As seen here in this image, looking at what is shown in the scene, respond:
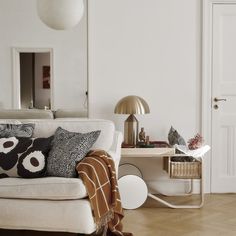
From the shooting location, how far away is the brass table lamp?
468 cm

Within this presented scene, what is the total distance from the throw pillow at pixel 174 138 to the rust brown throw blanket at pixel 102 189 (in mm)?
1082

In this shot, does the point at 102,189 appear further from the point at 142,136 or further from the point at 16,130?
the point at 142,136

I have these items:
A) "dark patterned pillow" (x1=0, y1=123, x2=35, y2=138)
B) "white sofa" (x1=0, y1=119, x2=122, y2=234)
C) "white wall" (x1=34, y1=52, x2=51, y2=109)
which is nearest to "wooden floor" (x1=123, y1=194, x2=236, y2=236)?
"white sofa" (x1=0, y1=119, x2=122, y2=234)

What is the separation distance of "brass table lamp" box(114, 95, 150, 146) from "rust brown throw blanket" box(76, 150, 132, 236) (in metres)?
0.87

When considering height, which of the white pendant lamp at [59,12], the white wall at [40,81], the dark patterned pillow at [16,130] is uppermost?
the white pendant lamp at [59,12]

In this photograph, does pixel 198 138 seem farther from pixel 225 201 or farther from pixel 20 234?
pixel 20 234

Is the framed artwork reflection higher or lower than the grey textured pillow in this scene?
higher

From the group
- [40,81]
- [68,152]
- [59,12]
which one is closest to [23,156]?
[68,152]

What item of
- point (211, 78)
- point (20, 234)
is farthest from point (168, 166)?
point (20, 234)

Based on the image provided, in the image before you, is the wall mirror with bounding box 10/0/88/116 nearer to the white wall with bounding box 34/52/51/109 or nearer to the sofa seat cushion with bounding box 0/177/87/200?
the white wall with bounding box 34/52/51/109

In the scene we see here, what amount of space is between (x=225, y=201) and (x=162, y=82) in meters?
1.33

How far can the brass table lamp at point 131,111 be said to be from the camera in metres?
4.68

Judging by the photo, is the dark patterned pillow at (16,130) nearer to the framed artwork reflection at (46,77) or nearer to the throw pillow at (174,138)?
the framed artwork reflection at (46,77)

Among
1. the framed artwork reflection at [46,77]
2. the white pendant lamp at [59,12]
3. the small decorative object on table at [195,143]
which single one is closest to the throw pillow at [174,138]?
the small decorative object on table at [195,143]
